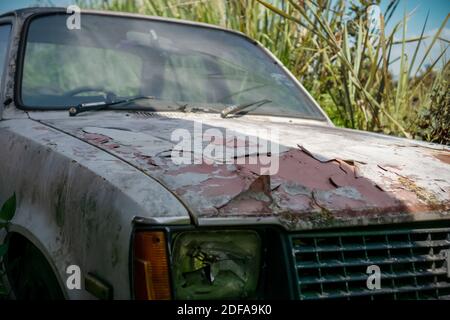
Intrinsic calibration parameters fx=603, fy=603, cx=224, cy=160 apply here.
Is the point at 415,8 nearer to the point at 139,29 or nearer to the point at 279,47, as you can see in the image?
the point at 279,47

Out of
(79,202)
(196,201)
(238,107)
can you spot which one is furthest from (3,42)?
(196,201)

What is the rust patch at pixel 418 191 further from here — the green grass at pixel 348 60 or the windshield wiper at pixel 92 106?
the green grass at pixel 348 60

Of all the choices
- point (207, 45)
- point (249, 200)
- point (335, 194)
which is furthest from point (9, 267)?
point (207, 45)

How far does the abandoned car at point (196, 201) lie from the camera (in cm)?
164

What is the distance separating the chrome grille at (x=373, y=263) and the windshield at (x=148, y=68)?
1356mm

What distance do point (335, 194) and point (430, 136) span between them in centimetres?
288

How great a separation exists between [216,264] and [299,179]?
396mm

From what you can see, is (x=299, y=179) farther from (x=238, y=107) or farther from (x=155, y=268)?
(x=238, y=107)

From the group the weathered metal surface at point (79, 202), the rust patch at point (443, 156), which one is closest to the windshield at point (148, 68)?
the weathered metal surface at point (79, 202)

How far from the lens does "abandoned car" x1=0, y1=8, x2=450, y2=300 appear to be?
5.38 feet

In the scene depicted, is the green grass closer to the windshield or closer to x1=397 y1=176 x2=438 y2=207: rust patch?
the windshield

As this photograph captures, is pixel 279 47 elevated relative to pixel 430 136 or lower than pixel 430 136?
elevated

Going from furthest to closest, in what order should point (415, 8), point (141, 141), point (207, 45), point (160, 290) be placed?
point (415, 8) → point (207, 45) → point (141, 141) → point (160, 290)

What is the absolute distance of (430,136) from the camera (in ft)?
14.6
